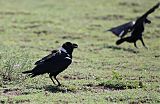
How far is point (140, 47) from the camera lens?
58.5 ft

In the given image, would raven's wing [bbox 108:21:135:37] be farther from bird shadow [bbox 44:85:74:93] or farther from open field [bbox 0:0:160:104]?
bird shadow [bbox 44:85:74:93]

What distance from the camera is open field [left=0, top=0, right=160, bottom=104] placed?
9891mm

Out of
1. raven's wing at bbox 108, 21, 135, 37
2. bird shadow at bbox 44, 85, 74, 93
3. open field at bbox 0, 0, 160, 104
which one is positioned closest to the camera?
open field at bbox 0, 0, 160, 104

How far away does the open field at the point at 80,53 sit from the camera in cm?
989

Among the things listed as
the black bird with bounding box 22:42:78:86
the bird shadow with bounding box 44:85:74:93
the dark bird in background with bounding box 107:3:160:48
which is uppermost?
the dark bird in background with bounding box 107:3:160:48

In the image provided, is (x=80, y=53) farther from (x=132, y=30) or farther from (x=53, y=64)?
(x=53, y=64)

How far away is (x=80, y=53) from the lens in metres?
16.1

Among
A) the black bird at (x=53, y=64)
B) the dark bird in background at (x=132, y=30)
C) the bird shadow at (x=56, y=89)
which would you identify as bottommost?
the bird shadow at (x=56, y=89)

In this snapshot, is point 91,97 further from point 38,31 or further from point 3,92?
point 38,31

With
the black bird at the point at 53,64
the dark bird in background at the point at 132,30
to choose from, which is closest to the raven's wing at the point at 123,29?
the dark bird in background at the point at 132,30

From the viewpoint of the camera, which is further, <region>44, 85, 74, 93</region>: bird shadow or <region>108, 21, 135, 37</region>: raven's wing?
<region>108, 21, 135, 37</region>: raven's wing

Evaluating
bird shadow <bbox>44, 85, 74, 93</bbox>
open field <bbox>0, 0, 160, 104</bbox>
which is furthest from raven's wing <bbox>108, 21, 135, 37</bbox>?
bird shadow <bbox>44, 85, 74, 93</bbox>

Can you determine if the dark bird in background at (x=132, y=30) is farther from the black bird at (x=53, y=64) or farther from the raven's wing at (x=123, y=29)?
the black bird at (x=53, y=64)

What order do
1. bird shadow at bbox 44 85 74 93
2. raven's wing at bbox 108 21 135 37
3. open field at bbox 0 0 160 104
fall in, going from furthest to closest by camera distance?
raven's wing at bbox 108 21 135 37
bird shadow at bbox 44 85 74 93
open field at bbox 0 0 160 104
